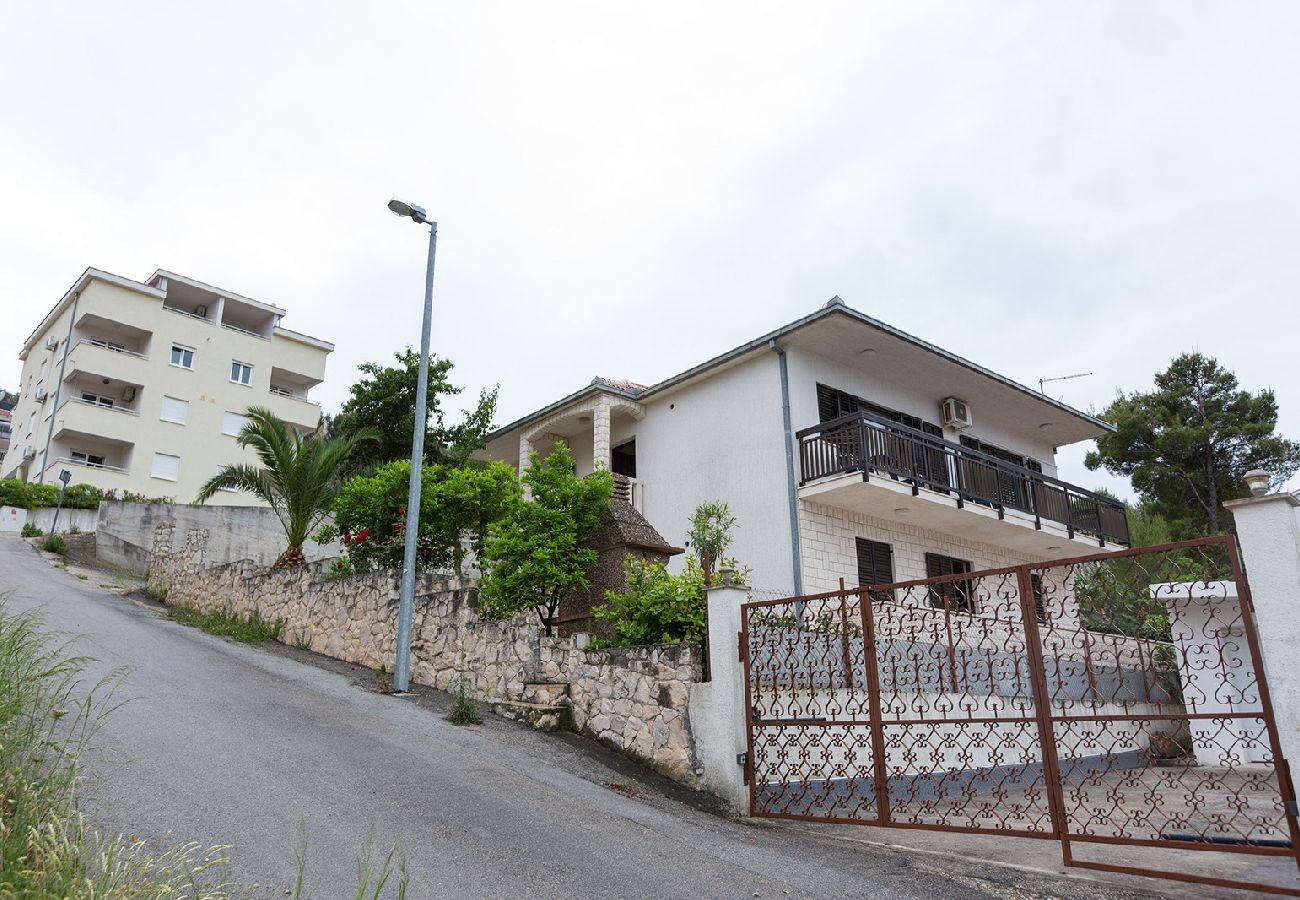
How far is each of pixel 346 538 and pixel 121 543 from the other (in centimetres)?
1561

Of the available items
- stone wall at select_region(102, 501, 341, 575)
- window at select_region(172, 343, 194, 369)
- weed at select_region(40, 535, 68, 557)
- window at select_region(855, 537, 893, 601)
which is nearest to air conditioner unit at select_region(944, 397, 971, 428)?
window at select_region(855, 537, 893, 601)

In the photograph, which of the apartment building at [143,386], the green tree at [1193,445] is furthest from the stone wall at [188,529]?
the green tree at [1193,445]

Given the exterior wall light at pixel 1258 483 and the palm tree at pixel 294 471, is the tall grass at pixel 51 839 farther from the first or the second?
the palm tree at pixel 294 471

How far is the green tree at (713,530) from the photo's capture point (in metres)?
14.9

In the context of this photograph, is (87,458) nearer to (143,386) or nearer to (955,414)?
(143,386)

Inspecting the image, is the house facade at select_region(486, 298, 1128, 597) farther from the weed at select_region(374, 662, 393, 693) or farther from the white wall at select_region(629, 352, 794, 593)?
the weed at select_region(374, 662, 393, 693)

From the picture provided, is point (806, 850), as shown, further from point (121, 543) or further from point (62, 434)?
point (62, 434)

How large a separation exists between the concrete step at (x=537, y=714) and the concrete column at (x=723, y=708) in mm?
1938

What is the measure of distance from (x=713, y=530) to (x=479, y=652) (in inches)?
220

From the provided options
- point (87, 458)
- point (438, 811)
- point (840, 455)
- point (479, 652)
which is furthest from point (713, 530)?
point (87, 458)

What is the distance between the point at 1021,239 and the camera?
43.2ft

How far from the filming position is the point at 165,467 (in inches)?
1345

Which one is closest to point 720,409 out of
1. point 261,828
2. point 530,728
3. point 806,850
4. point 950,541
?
point 950,541

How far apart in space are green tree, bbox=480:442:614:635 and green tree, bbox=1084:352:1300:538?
23.9 m
